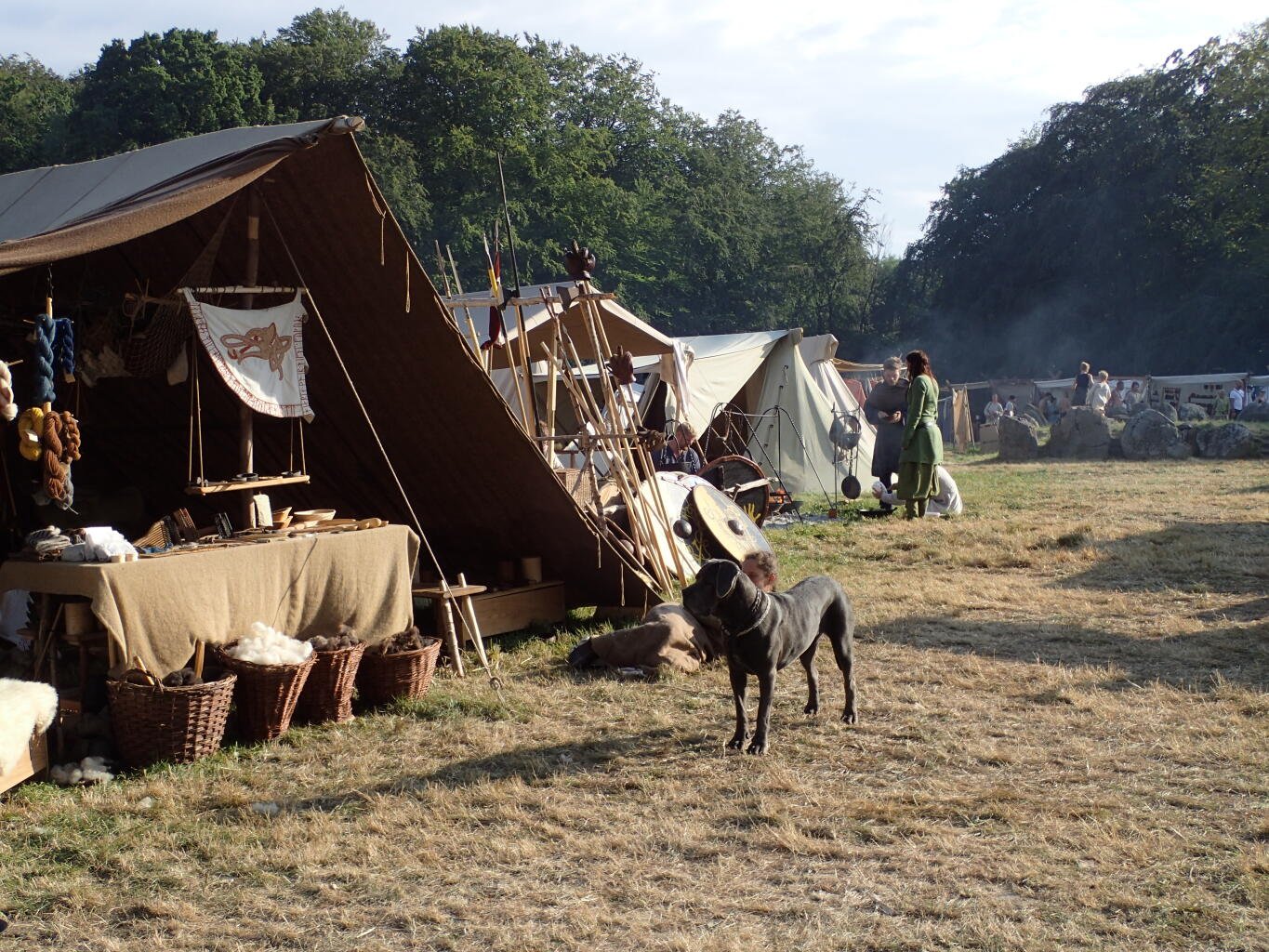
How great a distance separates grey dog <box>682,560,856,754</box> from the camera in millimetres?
3914

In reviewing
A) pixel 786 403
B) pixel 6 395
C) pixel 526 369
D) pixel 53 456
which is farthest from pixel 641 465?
pixel 786 403

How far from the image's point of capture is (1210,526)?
31.9 ft

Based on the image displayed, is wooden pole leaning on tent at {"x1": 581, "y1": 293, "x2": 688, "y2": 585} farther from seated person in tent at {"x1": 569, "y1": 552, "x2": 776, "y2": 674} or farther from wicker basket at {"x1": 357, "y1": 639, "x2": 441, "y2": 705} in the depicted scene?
wicker basket at {"x1": 357, "y1": 639, "x2": 441, "y2": 705}

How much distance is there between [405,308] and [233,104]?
27.5m

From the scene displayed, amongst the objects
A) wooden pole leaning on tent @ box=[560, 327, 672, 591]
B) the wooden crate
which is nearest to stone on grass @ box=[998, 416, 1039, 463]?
wooden pole leaning on tent @ box=[560, 327, 672, 591]

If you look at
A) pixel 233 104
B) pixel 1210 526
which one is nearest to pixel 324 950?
pixel 1210 526

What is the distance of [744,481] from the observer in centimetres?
1000

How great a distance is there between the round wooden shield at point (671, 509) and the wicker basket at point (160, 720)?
334 cm

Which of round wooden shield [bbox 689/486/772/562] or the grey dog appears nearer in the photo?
the grey dog

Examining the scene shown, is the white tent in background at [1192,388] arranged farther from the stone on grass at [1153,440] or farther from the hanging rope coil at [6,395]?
the hanging rope coil at [6,395]

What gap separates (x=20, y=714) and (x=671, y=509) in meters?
4.43

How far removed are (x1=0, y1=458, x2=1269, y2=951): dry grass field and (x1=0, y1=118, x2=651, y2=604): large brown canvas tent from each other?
34.5 inches

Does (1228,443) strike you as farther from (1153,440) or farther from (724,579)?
(724,579)

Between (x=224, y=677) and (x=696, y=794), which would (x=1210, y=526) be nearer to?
(x=696, y=794)
